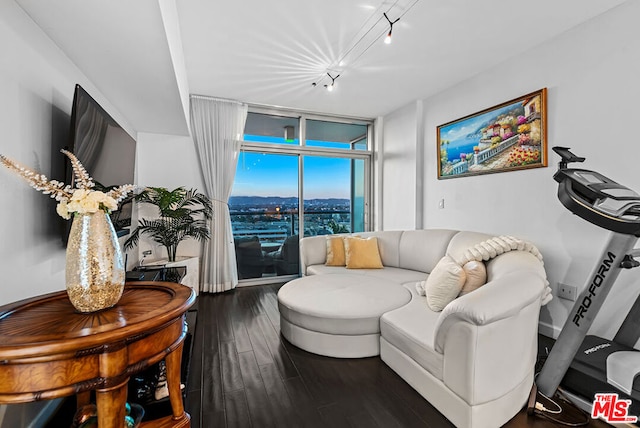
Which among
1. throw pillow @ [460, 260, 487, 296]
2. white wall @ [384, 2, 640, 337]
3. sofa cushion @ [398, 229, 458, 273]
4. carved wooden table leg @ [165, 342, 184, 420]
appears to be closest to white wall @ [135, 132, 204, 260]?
sofa cushion @ [398, 229, 458, 273]

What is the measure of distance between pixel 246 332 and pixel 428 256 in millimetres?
2106

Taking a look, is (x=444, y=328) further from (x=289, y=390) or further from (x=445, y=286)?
(x=289, y=390)

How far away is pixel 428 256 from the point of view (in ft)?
11.2

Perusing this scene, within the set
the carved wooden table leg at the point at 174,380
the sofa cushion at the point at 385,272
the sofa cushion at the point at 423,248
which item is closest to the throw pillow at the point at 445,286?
the sofa cushion at the point at 385,272

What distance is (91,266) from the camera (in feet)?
3.41

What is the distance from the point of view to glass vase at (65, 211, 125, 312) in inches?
40.6

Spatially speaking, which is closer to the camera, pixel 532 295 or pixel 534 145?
pixel 532 295

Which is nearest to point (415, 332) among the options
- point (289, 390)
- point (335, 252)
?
point (289, 390)

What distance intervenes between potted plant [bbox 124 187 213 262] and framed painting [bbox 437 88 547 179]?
328cm

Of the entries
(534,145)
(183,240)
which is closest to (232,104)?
(183,240)

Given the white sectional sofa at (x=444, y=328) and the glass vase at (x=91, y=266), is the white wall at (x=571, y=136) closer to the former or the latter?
the white sectional sofa at (x=444, y=328)

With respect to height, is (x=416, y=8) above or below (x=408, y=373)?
above

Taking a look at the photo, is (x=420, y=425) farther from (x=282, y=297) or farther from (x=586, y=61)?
(x=586, y=61)

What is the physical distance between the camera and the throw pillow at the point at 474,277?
2.26m
